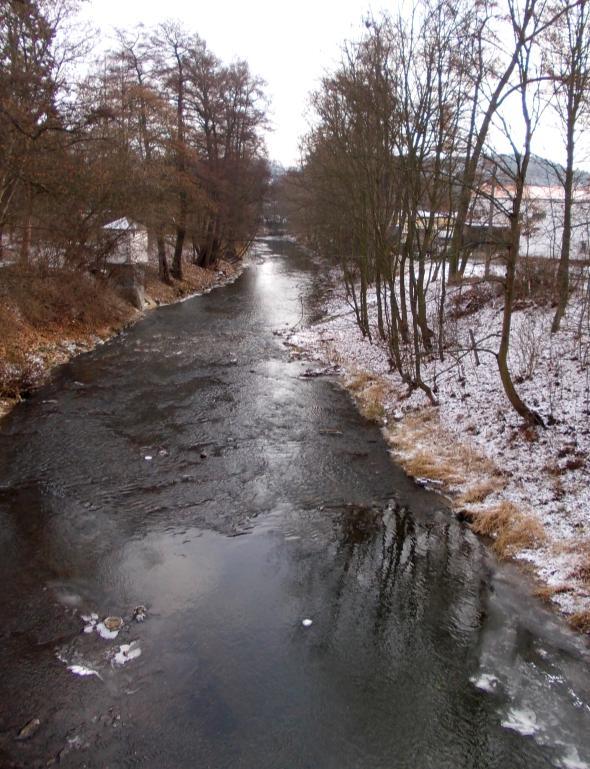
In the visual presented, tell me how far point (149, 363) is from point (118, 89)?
49.1ft

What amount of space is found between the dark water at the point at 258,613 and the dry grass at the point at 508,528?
1.16ft

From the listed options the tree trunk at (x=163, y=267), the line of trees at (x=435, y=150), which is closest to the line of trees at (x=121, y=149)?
the tree trunk at (x=163, y=267)

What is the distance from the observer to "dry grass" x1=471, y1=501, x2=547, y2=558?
7.61 m

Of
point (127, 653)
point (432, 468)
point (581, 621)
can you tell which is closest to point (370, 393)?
point (432, 468)

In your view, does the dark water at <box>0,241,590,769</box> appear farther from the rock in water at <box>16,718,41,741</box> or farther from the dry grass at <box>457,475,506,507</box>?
the dry grass at <box>457,475,506,507</box>

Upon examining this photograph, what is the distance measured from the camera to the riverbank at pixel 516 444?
24.3 feet

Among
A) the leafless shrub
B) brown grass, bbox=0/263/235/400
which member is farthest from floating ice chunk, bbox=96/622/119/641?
the leafless shrub

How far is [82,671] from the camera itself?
544cm

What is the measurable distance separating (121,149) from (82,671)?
1958cm

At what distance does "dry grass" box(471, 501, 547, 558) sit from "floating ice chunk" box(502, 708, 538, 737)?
2.64 metres

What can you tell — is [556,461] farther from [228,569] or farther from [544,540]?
[228,569]

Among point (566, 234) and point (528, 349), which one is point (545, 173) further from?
point (528, 349)

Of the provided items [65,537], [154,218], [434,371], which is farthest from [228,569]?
[154,218]

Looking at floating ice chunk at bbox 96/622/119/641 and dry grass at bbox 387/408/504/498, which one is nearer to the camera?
floating ice chunk at bbox 96/622/119/641
